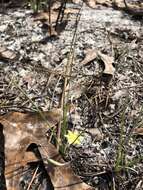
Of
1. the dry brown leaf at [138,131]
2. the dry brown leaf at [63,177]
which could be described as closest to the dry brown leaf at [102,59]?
the dry brown leaf at [138,131]

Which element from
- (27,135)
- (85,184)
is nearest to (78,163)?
(85,184)

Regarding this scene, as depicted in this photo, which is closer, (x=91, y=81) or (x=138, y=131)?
(x=138, y=131)

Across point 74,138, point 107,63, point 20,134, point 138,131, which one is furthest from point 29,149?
point 107,63

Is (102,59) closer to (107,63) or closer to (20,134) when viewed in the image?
(107,63)

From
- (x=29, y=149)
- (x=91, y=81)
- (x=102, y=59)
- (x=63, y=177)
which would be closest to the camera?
(x=63, y=177)

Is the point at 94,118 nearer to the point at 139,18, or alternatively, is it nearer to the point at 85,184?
the point at 85,184

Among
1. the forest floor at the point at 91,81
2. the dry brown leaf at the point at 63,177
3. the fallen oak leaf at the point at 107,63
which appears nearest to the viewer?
the dry brown leaf at the point at 63,177

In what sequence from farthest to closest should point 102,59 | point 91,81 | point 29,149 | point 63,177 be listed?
point 102,59, point 91,81, point 29,149, point 63,177

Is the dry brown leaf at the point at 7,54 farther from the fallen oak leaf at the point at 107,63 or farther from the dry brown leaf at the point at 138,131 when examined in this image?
the dry brown leaf at the point at 138,131
